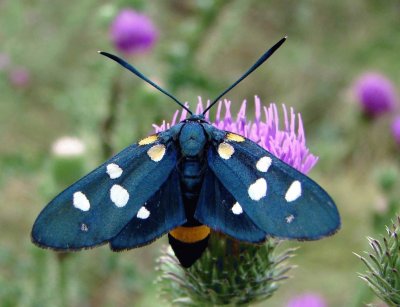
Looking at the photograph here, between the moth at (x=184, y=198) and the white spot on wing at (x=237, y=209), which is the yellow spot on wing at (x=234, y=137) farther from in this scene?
the white spot on wing at (x=237, y=209)

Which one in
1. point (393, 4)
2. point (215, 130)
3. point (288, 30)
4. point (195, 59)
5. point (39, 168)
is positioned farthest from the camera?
point (393, 4)

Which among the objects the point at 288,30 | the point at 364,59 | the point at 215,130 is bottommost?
the point at 215,130

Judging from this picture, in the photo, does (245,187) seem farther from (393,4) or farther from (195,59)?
(393,4)

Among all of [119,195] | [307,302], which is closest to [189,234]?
[119,195]

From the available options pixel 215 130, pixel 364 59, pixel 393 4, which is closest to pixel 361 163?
pixel 364 59

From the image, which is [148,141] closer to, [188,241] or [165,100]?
[188,241]

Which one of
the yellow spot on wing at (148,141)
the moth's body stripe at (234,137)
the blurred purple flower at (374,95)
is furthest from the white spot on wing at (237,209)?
the blurred purple flower at (374,95)

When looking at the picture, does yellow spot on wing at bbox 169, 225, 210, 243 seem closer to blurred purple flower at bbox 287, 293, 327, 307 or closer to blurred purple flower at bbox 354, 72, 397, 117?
blurred purple flower at bbox 287, 293, 327, 307
